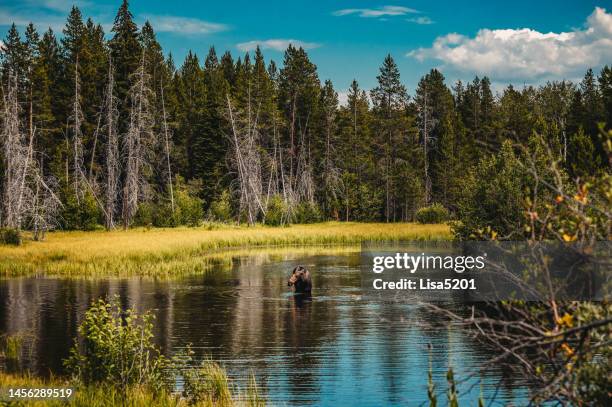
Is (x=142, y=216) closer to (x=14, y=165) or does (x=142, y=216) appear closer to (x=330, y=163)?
(x=14, y=165)

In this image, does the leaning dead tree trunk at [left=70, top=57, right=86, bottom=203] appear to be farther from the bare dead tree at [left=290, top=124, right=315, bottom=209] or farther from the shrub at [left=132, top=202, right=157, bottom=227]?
the bare dead tree at [left=290, top=124, right=315, bottom=209]

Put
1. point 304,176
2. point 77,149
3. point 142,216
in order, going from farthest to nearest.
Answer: point 304,176 → point 77,149 → point 142,216

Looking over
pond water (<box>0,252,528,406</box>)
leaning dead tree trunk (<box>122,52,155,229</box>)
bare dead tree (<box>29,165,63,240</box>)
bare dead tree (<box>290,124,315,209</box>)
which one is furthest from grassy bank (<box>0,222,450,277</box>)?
bare dead tree (<box>290,124,315,209</box>)

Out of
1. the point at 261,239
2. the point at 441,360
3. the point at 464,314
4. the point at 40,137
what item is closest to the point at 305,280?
the point at 464,314

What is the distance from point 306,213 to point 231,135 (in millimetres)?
11958

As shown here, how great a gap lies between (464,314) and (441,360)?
675 centimetres

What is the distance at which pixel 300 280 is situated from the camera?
25.9m

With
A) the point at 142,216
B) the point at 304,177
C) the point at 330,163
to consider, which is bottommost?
the point at 142,216

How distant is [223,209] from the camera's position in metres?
65.8

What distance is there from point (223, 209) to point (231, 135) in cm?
1144

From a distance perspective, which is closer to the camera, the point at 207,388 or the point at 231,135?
the point at 207,388

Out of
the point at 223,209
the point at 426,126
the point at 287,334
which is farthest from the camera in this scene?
the point at 426,126

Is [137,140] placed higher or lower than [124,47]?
lower

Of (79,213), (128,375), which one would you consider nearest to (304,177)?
(79,213)
